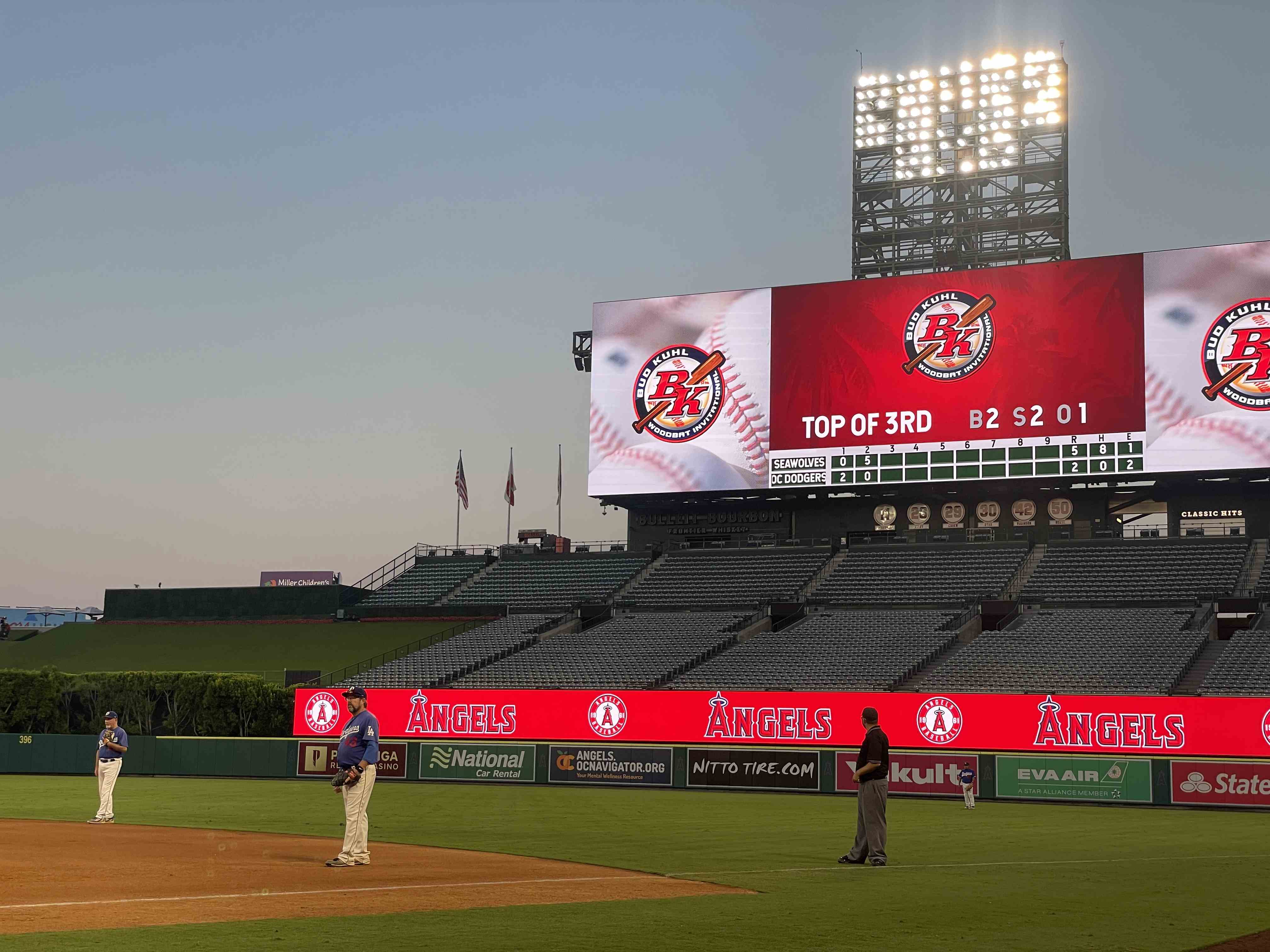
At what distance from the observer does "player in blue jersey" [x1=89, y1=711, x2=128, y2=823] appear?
2183 centimetres

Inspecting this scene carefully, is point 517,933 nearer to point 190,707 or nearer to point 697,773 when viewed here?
point 697,773

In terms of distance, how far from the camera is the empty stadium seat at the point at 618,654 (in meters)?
43.8

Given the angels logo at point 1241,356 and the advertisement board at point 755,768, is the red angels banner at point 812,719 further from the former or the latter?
the angels logo at point 1241,356

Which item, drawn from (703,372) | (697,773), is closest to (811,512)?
(703,372)

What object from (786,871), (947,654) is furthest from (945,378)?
(786,871)

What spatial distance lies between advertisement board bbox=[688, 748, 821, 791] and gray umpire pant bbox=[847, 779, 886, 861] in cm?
1874

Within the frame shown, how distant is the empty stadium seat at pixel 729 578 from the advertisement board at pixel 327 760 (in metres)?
15.5

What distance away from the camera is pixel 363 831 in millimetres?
14305

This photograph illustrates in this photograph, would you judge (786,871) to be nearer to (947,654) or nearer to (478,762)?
(478,762)

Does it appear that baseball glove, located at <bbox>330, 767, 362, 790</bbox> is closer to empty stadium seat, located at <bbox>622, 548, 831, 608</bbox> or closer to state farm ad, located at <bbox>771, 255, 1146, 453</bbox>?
empty stadium seat, located at <bbox>622, 548, 831, 608</bbox>

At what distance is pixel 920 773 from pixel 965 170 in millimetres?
29772

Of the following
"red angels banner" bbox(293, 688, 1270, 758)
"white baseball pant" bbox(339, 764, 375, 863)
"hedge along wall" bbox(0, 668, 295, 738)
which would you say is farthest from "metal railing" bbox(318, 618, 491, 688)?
"white baseball pant" bbox(339, 764, 375, 863)

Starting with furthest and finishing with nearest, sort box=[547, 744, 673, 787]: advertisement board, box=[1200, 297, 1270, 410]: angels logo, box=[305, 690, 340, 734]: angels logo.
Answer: box=[1200, 297, 1270, 410]: angels logo < box=[305, 690, 340, 734]: angels logo < box=[547, 744, 673, 787]: advertisement board

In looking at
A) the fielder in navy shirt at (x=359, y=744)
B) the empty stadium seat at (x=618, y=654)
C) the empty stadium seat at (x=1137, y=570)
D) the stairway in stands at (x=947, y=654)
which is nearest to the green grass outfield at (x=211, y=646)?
the empty stadium seat at (x=618, y=654)
